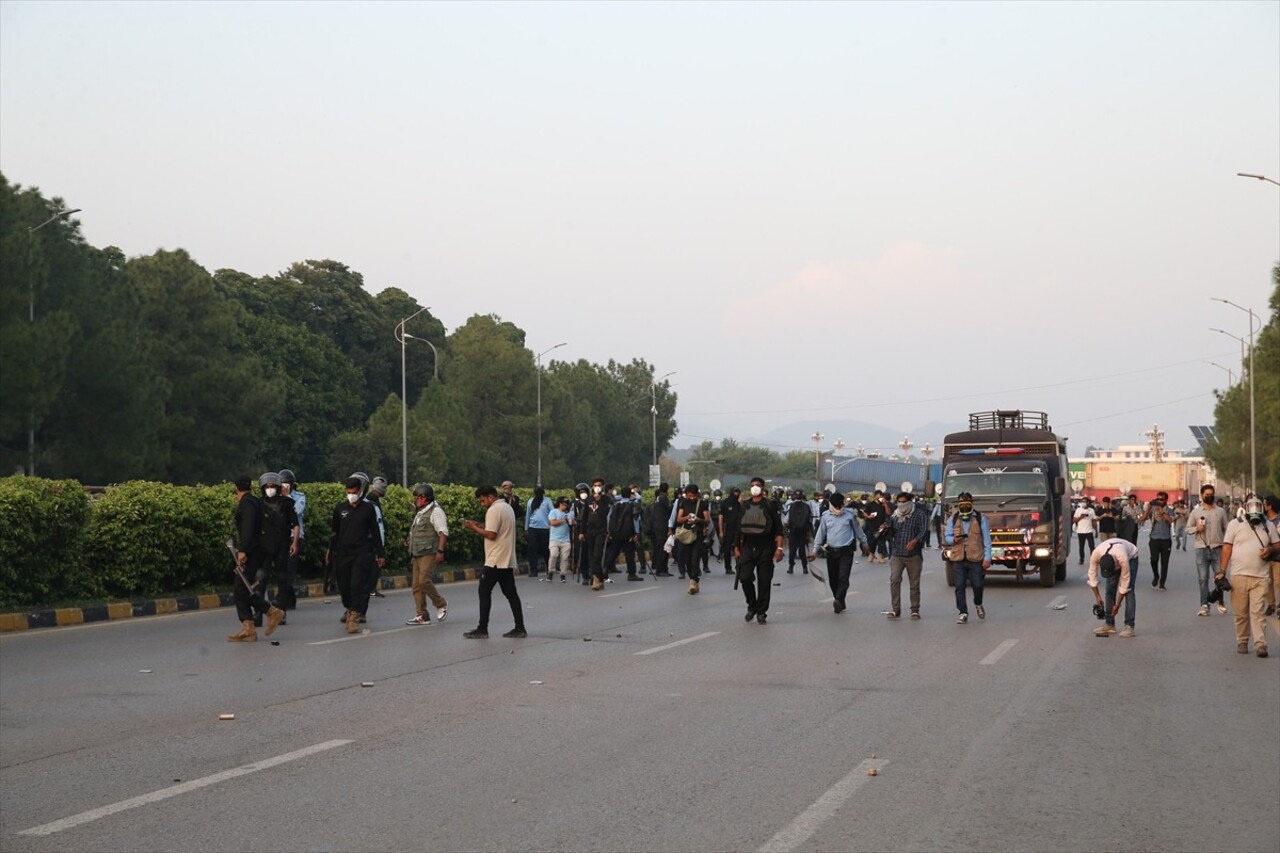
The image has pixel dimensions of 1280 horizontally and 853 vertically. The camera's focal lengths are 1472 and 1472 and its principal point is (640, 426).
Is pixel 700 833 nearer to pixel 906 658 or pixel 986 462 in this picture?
pixel 906 658

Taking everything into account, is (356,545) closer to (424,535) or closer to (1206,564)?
(424,535)

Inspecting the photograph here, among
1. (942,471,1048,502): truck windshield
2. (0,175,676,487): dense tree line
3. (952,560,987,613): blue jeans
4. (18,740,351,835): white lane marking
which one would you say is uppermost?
(0,175,676,487): dense tree line

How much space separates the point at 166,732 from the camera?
30.9 ft

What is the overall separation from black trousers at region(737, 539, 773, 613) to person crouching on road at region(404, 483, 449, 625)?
3799mm

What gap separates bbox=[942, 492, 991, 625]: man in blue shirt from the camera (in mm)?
18969

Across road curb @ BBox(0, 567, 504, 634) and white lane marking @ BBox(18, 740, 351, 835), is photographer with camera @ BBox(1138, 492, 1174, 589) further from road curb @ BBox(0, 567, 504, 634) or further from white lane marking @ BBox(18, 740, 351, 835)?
white lane marking @ BBox(18, 740, 351, 835)

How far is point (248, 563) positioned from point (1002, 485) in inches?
630

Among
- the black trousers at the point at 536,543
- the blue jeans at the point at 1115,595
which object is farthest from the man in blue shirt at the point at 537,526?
the blue jeans at the point at 1115,595

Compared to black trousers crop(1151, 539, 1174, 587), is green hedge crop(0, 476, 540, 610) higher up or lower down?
higher up

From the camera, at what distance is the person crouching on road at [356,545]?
16844 mm

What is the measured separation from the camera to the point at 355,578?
16.9 metres

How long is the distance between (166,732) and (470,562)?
915 inches

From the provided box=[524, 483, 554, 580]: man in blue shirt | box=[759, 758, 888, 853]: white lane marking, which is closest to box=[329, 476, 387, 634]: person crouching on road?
box=[759, 758, 888, 853]: white lane marking

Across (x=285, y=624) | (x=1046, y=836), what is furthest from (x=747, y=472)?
(x=1046, y=836)
